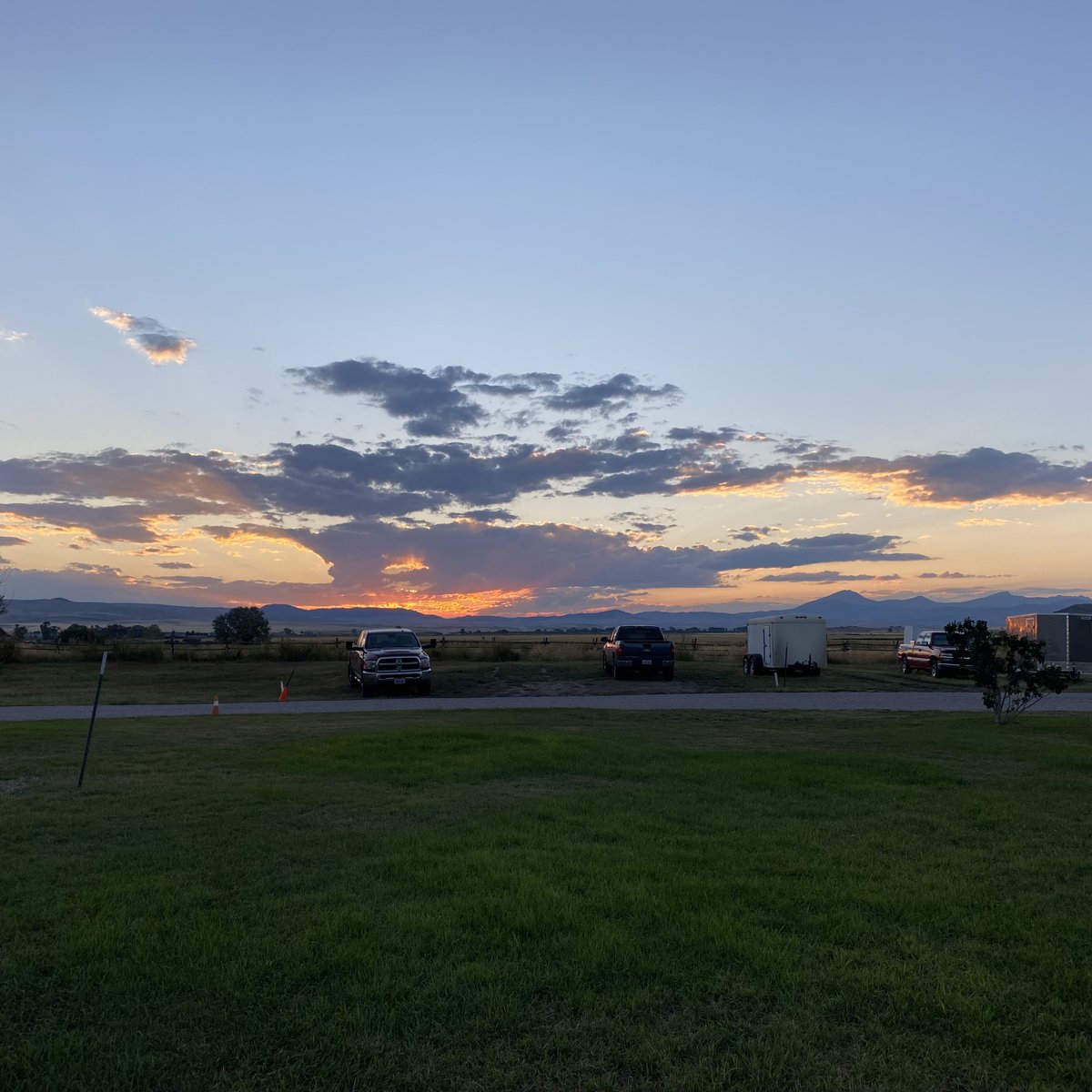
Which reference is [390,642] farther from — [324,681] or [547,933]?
[547,933]

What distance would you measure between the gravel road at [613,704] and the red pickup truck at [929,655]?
820cm

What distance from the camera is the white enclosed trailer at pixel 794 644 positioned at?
35.9 meters

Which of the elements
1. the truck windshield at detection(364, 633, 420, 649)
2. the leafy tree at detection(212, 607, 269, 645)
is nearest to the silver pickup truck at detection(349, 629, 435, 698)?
the truck windshield at detection(364, 633, 420, 649)

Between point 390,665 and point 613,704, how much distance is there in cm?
781

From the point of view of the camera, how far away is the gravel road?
894 inches

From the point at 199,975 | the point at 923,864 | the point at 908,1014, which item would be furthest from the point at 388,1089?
the point at 923,864

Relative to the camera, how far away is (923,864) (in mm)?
7188

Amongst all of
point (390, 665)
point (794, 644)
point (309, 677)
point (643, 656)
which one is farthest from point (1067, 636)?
point (309, 677)

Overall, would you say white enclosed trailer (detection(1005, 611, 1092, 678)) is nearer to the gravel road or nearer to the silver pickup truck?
the gravel road

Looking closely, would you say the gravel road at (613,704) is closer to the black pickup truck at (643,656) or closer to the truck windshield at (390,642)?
the truck windshield at (390,642)

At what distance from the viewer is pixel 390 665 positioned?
2922 centimetres

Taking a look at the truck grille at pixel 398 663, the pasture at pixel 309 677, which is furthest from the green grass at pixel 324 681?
the truck grille at pixel 398 663

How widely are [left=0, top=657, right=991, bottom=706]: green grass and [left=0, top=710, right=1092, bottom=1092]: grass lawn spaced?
18984 millimetres

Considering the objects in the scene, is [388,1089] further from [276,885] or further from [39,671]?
[39,671]
